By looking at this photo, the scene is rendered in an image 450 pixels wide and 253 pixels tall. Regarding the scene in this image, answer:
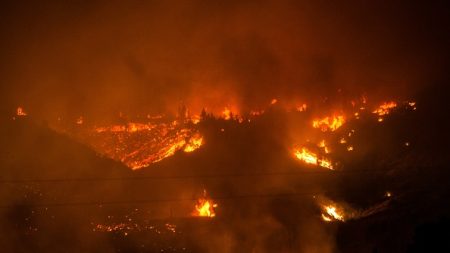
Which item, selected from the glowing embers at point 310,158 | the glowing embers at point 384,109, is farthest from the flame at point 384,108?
the glowing embers at point 310,158

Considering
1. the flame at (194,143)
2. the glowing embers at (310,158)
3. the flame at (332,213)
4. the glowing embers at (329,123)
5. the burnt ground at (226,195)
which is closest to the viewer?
the burnt ground at (226,195)

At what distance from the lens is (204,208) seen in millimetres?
38875

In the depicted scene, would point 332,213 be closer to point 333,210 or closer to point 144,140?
point 333,210

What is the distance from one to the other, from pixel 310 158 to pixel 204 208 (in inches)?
1301

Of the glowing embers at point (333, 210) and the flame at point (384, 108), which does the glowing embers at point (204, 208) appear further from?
the flame at point (384, 108)

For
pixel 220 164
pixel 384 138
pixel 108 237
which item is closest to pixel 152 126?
pixel 220 164

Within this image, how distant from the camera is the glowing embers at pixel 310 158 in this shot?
217 ft

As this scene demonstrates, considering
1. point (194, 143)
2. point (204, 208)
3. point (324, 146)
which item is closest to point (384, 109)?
point (324, 146)

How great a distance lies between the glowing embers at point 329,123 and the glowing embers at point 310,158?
523 inches

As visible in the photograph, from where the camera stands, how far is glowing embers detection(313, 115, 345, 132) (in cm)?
8131

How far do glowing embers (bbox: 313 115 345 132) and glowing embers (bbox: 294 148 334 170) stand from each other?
1328 cm

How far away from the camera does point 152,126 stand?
228 ft

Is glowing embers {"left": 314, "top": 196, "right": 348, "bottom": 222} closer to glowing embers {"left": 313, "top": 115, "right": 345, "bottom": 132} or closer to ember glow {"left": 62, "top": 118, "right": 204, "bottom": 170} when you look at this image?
ember glow {"left": 62, "top": 118, "right": 204, "bottom": 170}

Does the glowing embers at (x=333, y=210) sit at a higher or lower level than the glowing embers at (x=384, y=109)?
lower
